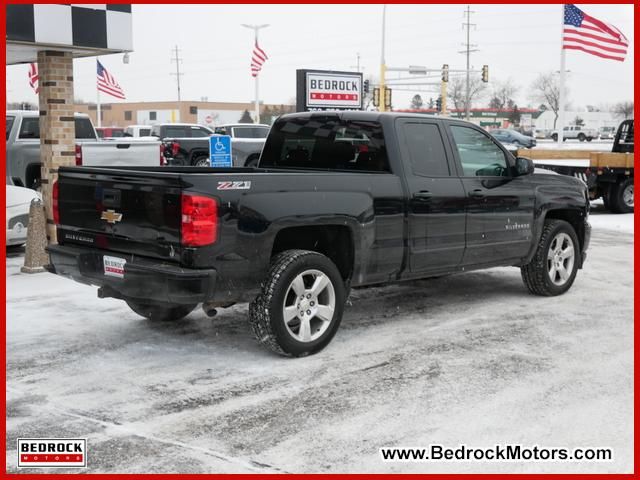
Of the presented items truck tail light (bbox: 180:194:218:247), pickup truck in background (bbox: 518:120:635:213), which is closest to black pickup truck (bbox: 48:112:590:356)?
truck tail light (bbox: 180:194:218:247)

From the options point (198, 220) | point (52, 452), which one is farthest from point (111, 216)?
point (52, 452)

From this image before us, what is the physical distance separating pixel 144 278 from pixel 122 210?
59cm

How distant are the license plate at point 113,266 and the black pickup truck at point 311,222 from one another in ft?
0.04

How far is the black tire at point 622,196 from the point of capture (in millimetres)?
16781

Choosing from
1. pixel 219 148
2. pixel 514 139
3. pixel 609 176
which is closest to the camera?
pixel 219 148

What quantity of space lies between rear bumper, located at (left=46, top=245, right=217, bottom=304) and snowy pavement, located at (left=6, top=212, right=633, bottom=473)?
582mm

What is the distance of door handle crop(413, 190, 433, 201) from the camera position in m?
6.59

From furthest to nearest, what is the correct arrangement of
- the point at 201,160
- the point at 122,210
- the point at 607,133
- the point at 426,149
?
the point at 607,133 < the point at 201,160 < the point at 426,149 < the point at 122,210

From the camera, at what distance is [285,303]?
18.9 feet

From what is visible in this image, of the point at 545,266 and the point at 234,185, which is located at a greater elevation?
the point at 234,185

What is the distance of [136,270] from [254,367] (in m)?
1.11

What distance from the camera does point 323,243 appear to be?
6.31 m

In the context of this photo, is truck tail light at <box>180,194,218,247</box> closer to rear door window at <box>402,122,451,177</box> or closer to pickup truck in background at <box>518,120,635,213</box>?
rear door window at <box>402,122,451,177</box>

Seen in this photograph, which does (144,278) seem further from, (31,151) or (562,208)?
(31,151)
